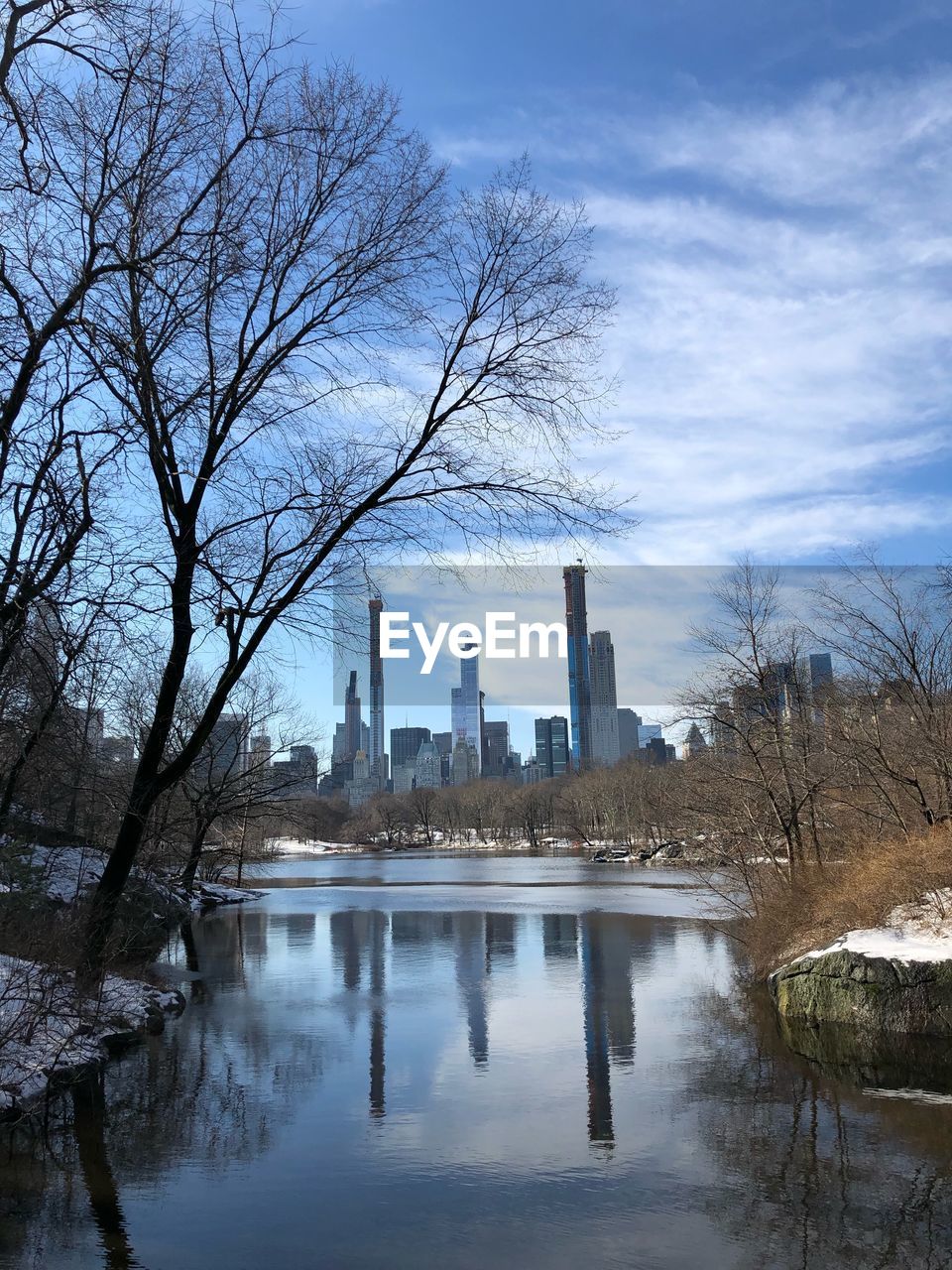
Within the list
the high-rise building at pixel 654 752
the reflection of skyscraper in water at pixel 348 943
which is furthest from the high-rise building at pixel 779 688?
the high-rise building at pixel 654 752

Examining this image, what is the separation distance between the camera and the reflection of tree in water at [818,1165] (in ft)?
22.9

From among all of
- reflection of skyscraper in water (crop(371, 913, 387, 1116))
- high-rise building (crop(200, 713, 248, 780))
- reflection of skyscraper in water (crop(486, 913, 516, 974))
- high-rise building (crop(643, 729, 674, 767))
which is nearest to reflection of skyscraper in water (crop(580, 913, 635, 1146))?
reflection of skyscraper in water (crop(486, 913, 516, 974))

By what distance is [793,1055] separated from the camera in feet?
42.3

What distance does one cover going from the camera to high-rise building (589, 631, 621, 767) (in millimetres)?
169375

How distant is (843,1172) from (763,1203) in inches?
41.2

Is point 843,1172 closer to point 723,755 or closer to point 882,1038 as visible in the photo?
point 882,1038

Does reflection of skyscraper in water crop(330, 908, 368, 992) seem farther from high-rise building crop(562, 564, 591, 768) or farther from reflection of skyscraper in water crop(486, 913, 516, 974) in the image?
high-rise building crop(562, 564, 591, 768)

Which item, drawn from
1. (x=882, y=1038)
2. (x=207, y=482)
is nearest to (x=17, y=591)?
(x=207, y=482)

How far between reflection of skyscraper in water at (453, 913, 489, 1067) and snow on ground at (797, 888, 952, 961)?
4.95 meters

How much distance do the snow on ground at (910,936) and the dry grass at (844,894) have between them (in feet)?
0.66

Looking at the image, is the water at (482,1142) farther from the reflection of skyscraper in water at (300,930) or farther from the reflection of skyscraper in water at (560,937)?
the reflection of skyscraper in water at (300,930)

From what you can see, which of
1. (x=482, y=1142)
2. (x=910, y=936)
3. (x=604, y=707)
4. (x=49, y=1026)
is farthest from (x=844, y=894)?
(x=604, y=707)

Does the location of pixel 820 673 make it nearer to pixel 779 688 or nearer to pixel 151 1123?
pixel 779 688

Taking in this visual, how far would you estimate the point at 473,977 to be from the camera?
749 inches
